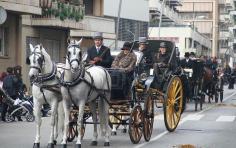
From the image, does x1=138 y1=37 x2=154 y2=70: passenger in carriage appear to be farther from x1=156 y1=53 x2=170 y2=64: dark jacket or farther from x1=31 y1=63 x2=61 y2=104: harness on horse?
x1=31 y1=63 x2=61 y2=104: harness on horse

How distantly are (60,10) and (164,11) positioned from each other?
4769 centimetres

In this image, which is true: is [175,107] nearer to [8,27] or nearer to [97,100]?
[97,100]

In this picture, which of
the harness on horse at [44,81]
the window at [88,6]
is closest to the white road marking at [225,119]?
the harness on horse at [44,81]

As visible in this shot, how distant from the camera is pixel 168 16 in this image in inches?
3597

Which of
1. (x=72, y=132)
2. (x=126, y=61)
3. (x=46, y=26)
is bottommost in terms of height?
(x=72, y=132)

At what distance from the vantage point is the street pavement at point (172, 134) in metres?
15.7

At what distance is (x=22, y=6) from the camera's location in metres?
33.8

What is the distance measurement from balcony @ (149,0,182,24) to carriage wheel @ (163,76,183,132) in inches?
1996

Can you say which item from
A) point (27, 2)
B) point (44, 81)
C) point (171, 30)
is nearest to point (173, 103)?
point (44, 81)

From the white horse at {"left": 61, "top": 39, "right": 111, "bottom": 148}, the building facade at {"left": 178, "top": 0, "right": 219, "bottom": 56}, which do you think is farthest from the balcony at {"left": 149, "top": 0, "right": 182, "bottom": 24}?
the white horse at {"left": 61, "top": 39, "right": 111, "bottom": 148}

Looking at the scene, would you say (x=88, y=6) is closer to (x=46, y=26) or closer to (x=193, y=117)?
(x=46, y=26)

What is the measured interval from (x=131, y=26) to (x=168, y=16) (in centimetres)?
3043

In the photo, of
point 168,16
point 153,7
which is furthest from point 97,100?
point 168,16

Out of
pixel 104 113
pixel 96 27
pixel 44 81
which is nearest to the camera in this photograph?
pixel 44 81
